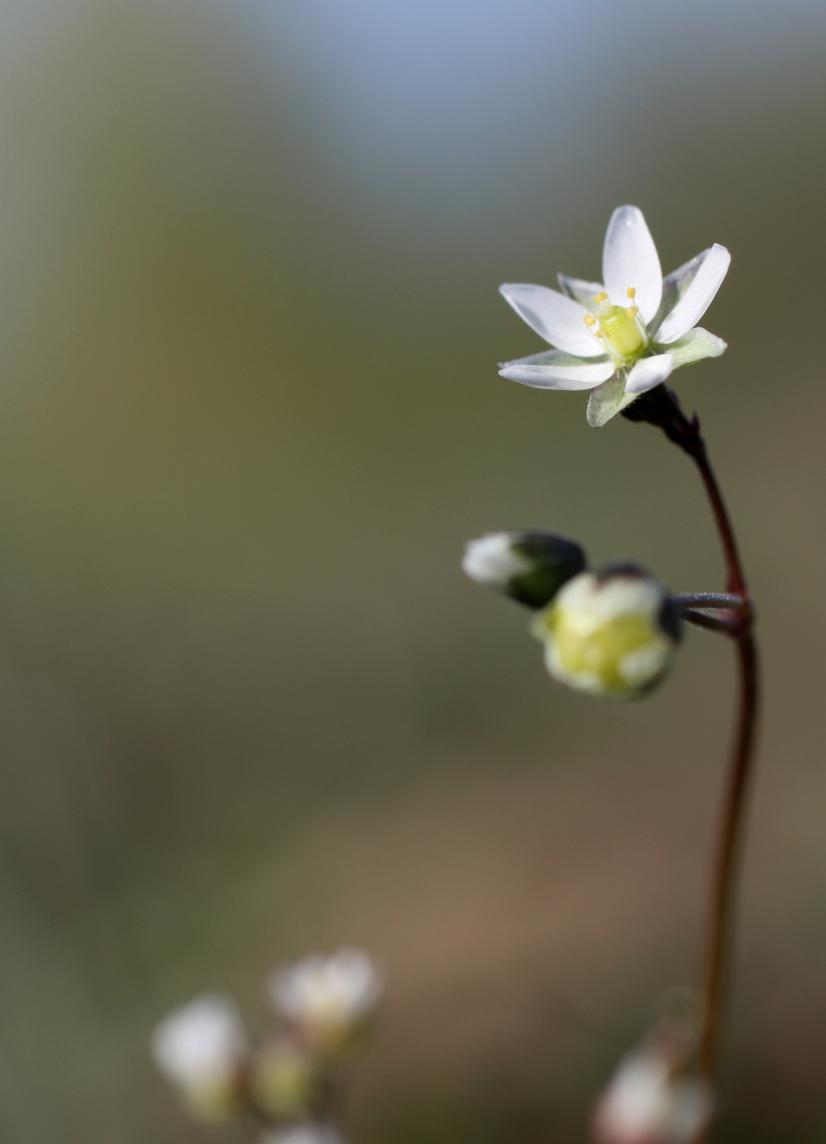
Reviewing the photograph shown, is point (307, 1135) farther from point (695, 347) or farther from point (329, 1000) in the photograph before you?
point (695, 347)

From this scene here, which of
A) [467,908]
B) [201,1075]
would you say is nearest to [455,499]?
[467,908]

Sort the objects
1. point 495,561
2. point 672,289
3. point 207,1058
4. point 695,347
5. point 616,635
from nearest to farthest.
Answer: point 616,635 → point 495,561 → point 695,347 → point 672,289 → point 207,1058

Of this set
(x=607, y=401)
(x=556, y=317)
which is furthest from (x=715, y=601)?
(x=556, y=317)

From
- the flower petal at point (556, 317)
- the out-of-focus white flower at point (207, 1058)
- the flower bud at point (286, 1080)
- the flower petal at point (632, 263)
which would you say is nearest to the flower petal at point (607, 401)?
the flower petal at point (556, 317)

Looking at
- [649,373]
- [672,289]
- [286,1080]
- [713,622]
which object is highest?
[672,289]

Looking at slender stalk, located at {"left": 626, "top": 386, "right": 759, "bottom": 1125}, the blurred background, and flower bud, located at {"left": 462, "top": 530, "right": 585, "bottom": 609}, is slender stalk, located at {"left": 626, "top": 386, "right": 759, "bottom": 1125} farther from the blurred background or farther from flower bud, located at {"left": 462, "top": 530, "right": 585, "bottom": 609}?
the blurred background

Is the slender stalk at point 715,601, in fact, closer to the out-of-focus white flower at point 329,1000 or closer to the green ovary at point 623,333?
the green ovary at point 623,333

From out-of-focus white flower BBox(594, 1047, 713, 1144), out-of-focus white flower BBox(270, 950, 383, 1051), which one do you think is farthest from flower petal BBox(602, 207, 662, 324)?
out-of-focus white flower BBox(270, 950, 383, 1051)
